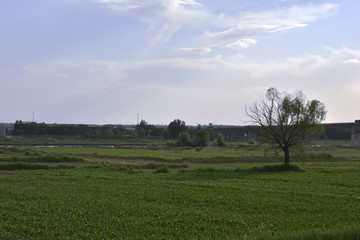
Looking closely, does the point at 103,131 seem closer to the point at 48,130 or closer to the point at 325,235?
the point at 48,130

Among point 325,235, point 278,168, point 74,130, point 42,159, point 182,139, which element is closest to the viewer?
point 325,235

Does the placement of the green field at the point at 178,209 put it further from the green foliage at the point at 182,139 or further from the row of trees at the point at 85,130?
the row of trees at the point at 85,130

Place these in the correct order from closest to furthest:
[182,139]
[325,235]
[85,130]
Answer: [325,235] < [182,139] < [85,130]

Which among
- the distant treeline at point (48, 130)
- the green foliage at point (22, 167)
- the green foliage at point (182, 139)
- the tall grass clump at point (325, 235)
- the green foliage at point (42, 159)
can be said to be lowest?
the green foliage at point (22, 167)

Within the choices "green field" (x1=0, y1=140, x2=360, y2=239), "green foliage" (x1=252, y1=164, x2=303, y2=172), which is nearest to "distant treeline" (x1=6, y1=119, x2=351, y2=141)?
"green foliage" (x1=252, y1=164, x2=303, y2=172)

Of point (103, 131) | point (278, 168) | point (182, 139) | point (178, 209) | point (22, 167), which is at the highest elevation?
point (103, 131)

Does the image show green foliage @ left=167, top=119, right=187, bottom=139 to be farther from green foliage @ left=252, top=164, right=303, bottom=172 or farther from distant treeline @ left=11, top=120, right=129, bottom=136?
green foliage @ left=252, top=164, right=303, bottom=172

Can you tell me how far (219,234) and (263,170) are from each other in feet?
98.0

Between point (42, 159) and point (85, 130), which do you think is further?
point (85, 130)

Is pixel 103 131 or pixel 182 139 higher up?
pixel 103 131

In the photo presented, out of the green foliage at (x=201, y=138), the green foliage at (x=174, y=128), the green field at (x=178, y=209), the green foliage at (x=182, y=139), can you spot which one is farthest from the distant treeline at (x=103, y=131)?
the green field at (x=178, y=209)

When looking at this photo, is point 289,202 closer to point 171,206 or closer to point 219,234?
point 171,206

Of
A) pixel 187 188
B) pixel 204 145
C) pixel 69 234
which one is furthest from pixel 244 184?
pixel 204 145

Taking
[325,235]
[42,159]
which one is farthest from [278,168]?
[42,159]
